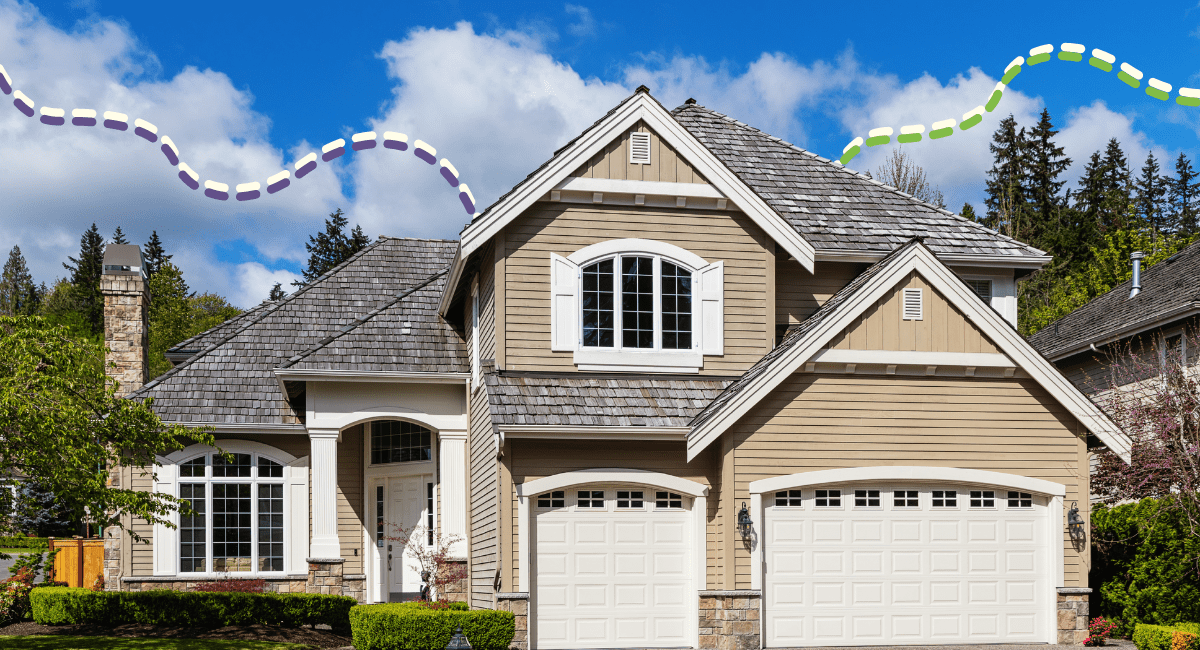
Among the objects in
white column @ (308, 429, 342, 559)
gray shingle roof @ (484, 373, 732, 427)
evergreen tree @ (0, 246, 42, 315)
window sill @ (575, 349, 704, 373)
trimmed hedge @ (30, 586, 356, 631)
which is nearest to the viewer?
gray shingle roof @ (484, 373, 732, 427)

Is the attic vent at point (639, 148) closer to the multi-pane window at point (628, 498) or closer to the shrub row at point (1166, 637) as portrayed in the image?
the multi-pane window at point (628, 498)

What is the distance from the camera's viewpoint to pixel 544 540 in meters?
15.0

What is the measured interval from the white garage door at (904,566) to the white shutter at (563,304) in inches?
147

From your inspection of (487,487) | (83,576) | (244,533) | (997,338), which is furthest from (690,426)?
(83,576)

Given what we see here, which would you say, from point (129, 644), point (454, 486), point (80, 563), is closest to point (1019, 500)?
point (454, 486)

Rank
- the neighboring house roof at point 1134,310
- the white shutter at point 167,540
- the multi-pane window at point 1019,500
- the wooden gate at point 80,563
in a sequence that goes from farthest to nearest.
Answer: the neighboring house roof at point 1134,310
the wooden gate at point 80,563
the white shutter at point 167,540
the multi-pane window at point 1019,500

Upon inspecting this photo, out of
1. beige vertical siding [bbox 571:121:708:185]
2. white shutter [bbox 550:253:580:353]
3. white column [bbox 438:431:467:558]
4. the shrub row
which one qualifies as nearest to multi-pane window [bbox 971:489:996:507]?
the shrub row

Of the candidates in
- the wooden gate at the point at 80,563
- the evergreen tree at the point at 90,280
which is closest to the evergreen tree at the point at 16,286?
the evergreen tree at the point at 90,280

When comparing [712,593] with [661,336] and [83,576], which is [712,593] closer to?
[661,336]

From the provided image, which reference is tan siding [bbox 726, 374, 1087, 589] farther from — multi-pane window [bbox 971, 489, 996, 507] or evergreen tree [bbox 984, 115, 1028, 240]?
evergreen tree [bbox 984, 115, 1028, 240]

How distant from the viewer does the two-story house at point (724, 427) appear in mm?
14977

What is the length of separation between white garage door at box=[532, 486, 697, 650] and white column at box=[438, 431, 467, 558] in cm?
332

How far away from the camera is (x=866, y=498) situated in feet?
50.8

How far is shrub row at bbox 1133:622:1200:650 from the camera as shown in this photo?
1392 centimetres
